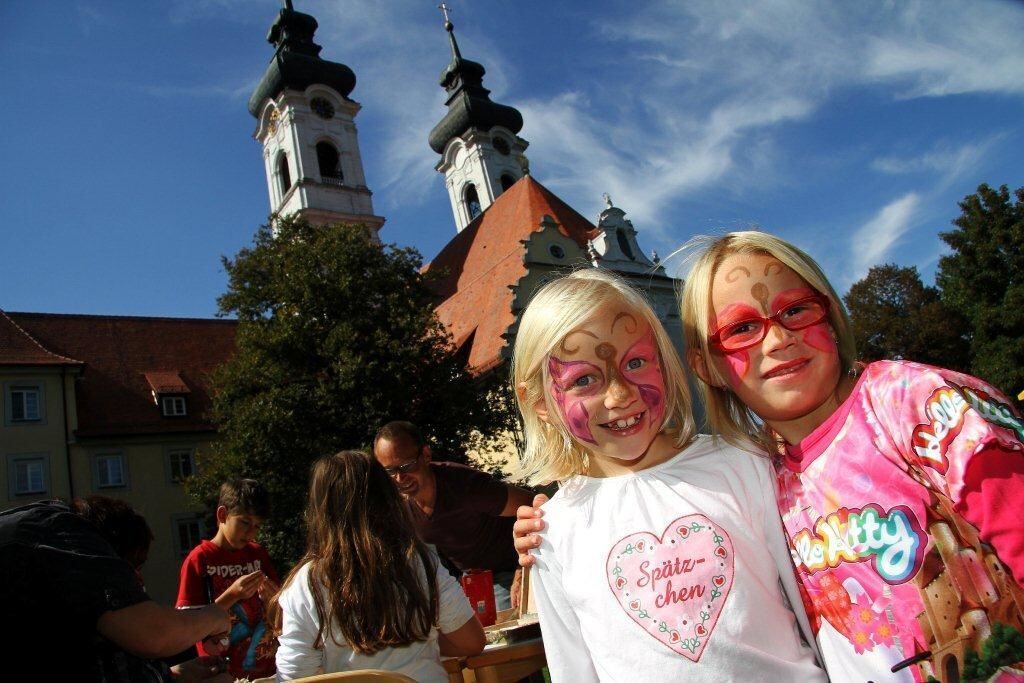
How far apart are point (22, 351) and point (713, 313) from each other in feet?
93.1

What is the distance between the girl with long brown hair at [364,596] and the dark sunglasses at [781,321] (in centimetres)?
152

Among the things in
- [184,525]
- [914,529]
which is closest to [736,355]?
[914,529]

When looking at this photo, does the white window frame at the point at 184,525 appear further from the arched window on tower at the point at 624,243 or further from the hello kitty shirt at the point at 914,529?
the hello kitty shirt at the point at 914,529

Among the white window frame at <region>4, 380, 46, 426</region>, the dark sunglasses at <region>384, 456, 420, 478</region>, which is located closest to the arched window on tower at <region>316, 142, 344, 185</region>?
the white window frame at <region>4, 380, 46, 426</region>

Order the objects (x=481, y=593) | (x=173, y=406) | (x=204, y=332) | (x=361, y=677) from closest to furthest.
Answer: (x=361, y=677) < (x=481, y=593) < (x=173, y=406) < (x=204, y=332)

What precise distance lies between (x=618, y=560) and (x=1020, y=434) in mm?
840

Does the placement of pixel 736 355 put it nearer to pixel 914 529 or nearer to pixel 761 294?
pixel 761 294

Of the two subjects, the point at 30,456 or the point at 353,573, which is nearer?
the point at 353,573

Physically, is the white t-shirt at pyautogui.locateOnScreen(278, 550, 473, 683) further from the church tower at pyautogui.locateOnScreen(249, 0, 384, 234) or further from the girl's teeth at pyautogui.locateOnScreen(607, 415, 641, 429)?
the church tower at pyautogui.locateOnScreen(249, 0, 384, 234)

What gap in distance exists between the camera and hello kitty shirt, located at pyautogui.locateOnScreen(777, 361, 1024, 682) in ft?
4.06

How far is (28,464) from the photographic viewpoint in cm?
2283

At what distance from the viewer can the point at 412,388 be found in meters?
16.5

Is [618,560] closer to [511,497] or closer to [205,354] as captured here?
[511,497]

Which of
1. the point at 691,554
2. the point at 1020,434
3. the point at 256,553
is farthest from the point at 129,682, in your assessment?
the point at 256,553
